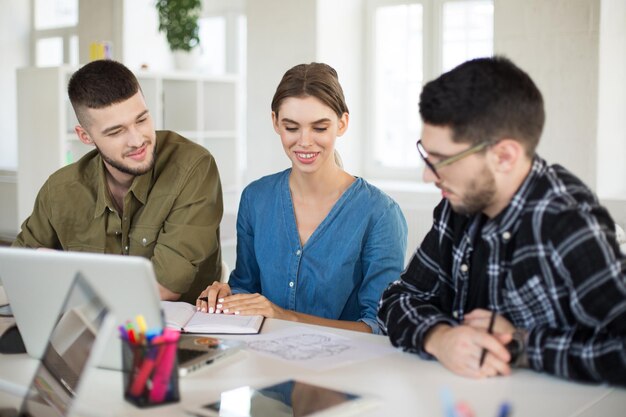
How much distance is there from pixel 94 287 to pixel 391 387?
0.56m

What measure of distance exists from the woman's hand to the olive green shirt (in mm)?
340

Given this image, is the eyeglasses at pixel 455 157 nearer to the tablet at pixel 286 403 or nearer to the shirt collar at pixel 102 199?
the tablet at pixel 286 403

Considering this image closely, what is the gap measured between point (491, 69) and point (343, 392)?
690 millimetres

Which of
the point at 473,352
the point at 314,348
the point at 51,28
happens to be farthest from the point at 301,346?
the point at 51,28

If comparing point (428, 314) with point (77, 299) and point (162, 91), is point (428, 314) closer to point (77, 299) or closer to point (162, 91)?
point (77, 299)

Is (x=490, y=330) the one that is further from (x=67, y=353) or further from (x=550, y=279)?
(x=67, y=353)

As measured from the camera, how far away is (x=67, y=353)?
1.53 m

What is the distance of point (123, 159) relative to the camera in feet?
8.64

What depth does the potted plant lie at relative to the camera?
6137mm

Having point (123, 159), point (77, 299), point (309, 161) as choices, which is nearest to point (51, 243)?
point (123, 159)

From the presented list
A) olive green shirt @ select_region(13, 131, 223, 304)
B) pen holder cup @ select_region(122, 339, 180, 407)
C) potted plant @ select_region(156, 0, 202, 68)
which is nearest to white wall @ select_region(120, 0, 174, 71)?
potted plant @ select_region(156, 0, 202, 68)

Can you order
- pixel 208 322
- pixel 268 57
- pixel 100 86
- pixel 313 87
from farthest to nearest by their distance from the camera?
pixel 268 57 < pixel 100 86 < pixel 313 87 < pixel 208 322

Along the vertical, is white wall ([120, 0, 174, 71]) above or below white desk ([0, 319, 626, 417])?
above

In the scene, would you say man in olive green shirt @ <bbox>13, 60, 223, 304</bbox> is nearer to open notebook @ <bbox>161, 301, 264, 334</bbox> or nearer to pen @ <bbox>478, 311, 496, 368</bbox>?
open notebook @ <bbox>161, 301, 264, 334</bbox>
